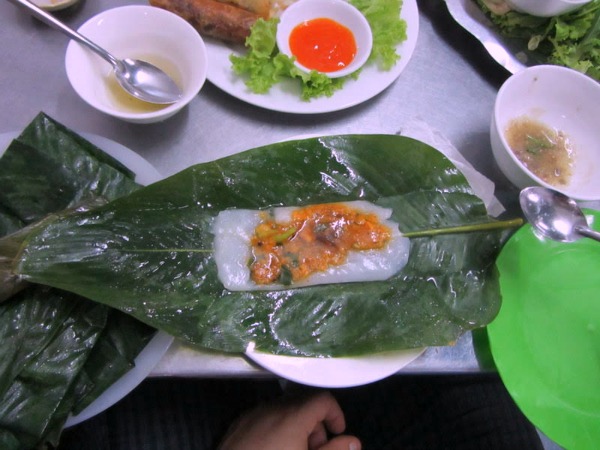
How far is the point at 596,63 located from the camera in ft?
5.22

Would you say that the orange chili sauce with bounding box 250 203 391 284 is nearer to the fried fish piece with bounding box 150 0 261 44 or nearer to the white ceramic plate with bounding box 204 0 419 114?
the white ceramic plate with bounding box 204 0 419 114

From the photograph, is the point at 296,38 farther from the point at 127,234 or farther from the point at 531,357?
the point at 531,357

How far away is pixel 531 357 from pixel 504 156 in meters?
0.54

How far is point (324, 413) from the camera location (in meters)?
1.43

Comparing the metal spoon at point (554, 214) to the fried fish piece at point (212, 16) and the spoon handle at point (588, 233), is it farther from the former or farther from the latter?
the fried fish piece at point (212, 16)

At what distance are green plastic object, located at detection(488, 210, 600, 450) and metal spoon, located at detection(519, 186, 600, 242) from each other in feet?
0.22

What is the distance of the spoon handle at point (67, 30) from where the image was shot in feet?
4.03

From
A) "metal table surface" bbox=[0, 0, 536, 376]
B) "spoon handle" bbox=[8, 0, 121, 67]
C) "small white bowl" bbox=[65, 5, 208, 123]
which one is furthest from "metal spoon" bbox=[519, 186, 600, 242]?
"spoon handle" bbox=[8, 0, 121, 67]

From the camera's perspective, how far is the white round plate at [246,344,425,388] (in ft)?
3.41

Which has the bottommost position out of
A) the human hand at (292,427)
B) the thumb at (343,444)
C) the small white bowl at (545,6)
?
the thumb at (343,444)

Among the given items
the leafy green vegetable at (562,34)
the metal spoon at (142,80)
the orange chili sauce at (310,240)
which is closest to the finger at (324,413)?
the orange chili sauce at (310,240)

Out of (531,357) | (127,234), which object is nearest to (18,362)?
(127,234)

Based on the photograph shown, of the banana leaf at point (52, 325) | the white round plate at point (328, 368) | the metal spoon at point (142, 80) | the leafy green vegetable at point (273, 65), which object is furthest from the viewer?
the leafy green vegetable at point (273, 65)

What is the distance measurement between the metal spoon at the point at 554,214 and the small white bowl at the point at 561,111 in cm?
11
